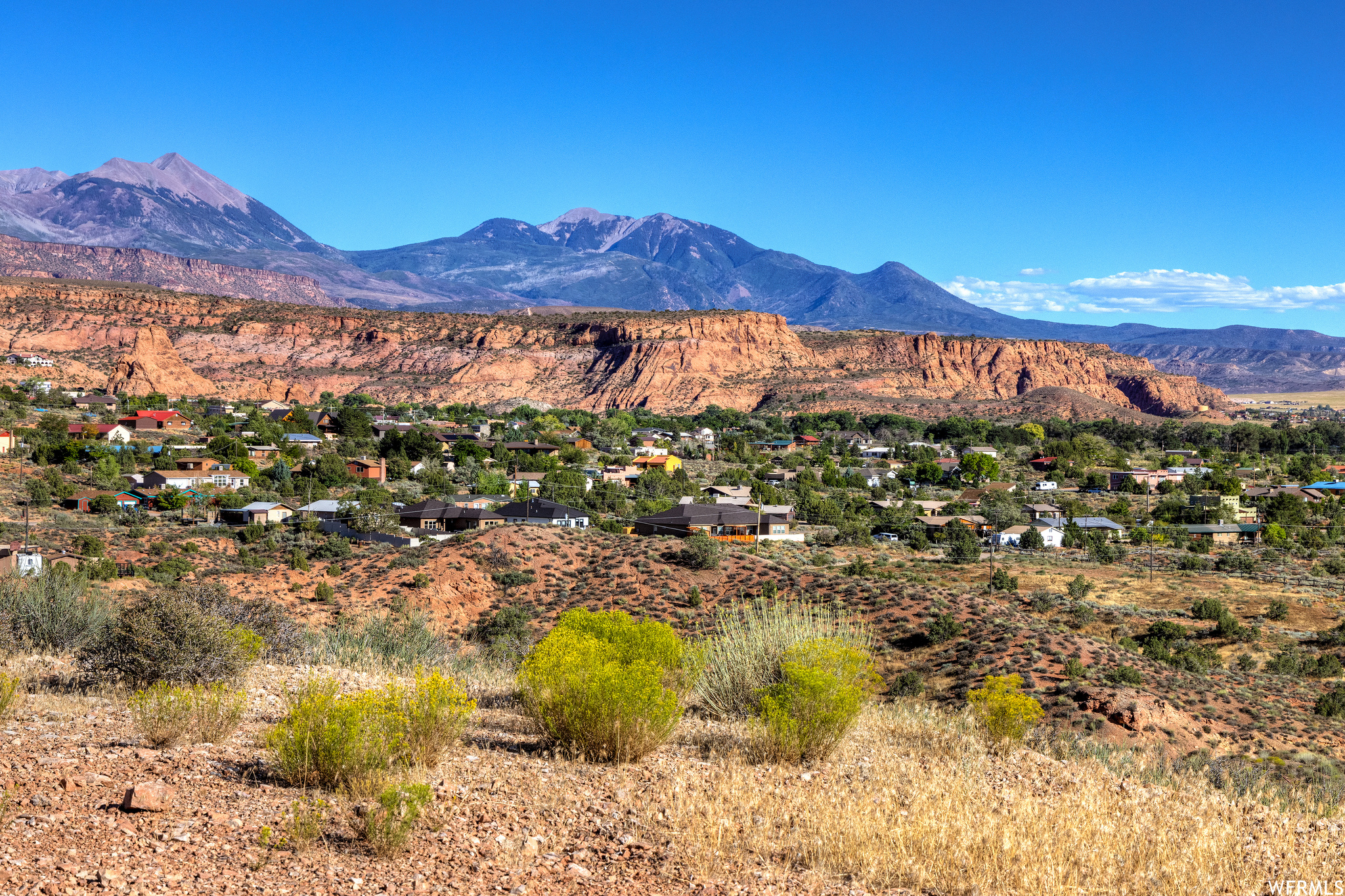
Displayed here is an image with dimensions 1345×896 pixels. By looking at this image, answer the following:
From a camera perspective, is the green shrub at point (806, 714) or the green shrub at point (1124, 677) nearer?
the green shrub at point (806, 714)

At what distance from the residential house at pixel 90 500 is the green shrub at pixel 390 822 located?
39.2m

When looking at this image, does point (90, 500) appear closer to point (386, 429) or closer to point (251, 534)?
point (251, 534)

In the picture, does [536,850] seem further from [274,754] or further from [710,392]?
[710,392]

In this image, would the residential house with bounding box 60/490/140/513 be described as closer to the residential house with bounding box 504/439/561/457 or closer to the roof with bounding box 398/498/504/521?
the roof with bounding box 398/498/504/521

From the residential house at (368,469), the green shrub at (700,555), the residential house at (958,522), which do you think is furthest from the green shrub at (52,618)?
the residential house at (368,469)

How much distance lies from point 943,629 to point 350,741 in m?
17.6

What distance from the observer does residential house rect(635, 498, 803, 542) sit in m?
37.6

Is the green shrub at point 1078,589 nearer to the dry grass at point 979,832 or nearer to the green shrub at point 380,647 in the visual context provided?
the green shrub at point 380,647

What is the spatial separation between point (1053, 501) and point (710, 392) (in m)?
68.4

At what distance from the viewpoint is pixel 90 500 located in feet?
129

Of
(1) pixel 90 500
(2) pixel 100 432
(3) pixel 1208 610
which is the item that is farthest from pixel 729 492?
(2) pixel 100 432

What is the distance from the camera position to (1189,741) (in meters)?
16.0

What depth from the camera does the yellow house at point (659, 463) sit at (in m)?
62.9

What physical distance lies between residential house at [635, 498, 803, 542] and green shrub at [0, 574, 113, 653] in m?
24.2
